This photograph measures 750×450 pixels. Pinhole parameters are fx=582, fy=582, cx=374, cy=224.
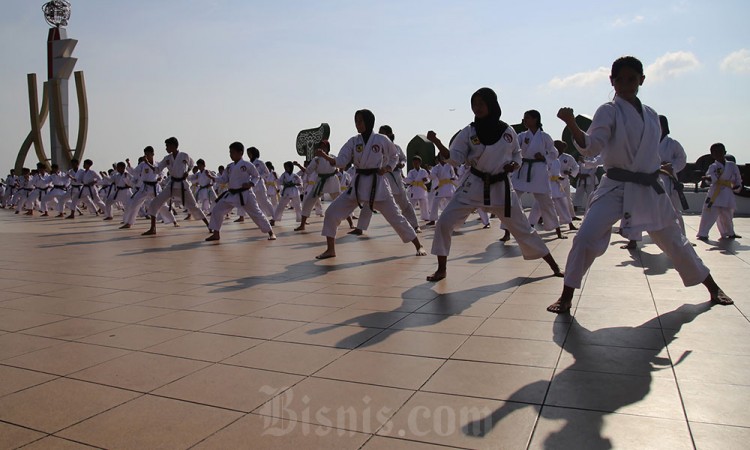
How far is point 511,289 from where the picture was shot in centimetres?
498

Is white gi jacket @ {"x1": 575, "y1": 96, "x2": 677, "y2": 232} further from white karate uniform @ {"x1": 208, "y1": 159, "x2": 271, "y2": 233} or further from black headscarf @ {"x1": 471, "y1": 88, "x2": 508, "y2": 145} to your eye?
white karate uniform @ {"x1": 208, "y1": 159, "x2": 271, "y2": 233}

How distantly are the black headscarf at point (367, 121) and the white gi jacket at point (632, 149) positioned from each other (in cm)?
358

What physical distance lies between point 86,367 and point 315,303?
1.84m

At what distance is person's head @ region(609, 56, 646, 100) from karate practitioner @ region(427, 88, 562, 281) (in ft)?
4.44

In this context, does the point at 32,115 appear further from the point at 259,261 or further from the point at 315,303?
the point at 315,303

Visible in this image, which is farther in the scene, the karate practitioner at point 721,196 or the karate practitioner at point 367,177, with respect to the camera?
the karate practitioner at point 721,196

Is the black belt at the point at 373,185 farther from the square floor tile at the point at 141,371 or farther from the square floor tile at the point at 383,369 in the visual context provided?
the square floor tile at the point at 141,371

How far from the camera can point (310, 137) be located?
95.5ft

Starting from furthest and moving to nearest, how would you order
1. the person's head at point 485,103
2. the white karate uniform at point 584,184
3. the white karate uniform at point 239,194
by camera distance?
the white karate uniform at point 584,184 < the white karate uniform at point 239,194 < the person's head at point 485,103

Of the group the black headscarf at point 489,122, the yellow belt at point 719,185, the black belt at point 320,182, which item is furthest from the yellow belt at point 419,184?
the black headscarf at point 489,122

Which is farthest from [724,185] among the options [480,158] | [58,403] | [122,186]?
[122,186]

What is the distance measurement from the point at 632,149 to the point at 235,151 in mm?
7110

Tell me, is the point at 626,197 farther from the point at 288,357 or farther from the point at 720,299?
the point at 288,357

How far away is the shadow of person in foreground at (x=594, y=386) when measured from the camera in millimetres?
2150
